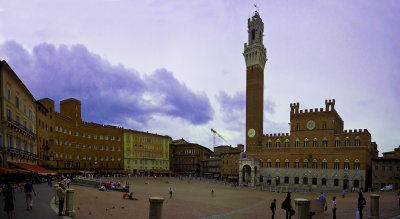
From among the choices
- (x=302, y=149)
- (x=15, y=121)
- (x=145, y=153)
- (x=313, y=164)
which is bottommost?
(x=145, y=153)

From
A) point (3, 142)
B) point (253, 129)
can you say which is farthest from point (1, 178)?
point (253, 129)

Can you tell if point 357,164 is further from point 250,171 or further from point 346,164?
point 250,171

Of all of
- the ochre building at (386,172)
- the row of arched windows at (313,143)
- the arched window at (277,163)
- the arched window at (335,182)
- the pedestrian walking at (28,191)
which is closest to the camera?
the pedestrian walking at (28,191)

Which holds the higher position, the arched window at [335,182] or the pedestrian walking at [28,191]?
the pedestrian walking at [28,191]

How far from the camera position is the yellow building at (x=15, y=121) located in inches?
1236

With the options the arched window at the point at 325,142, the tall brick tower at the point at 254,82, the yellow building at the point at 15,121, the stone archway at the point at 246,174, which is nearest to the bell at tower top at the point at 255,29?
the tall brick tower at the point at 254,82

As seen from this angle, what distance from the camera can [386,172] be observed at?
5803 cm

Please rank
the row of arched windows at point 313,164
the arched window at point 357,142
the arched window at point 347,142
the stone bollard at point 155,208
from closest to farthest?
the stone bollard at point 155,208
the arched window at point 357,142
the row of arched windows at point 313,164
the arched window at point 347,142

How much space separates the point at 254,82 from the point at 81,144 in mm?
48321

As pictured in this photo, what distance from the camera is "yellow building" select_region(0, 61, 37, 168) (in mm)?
31406

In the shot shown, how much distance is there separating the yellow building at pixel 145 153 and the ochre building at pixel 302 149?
3291 cm

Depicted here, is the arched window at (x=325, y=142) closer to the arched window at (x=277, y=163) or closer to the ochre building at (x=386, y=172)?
the ochre building at (x=386, y=172)

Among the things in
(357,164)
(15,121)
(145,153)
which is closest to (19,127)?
(15,121)

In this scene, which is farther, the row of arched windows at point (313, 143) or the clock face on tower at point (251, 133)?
the clock face on tower at point (251, 133)
